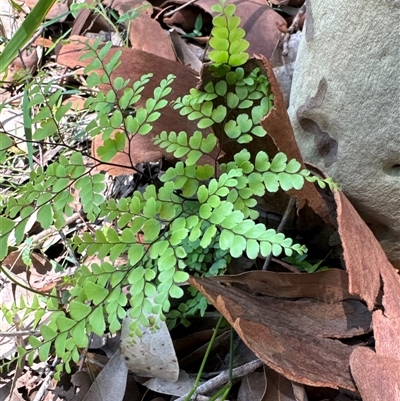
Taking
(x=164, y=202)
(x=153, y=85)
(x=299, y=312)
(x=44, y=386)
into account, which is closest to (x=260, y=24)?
(x=153, y=85)

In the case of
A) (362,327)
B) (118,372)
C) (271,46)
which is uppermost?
(271,46)

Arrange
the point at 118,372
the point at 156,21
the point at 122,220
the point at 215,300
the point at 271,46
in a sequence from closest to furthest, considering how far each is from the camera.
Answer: the point at 215,300 → the point at 122,220 → the point at 118,372 → the point at 271,46 → the point at 156,21

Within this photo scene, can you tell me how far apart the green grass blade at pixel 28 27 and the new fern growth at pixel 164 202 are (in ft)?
1.14

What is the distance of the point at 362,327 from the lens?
977mm

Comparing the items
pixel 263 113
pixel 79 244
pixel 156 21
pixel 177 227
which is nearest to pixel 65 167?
pixel 79 244

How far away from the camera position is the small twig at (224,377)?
3.38 ft

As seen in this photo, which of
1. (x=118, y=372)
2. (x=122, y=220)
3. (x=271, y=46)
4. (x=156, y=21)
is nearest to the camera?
(x=122, y=220)

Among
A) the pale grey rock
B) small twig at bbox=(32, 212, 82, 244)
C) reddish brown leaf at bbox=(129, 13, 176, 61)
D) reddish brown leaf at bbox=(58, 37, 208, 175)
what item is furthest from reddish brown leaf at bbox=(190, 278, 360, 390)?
reddish brown leaf at bbox=(129, 13, 176, 61)

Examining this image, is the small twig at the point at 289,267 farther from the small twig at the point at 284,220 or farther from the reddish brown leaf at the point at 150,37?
the reddish brown leaf at the point at 150,37

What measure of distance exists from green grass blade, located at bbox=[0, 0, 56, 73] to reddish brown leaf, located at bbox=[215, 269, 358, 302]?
83cm

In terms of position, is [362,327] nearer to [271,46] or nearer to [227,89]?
[227,89]

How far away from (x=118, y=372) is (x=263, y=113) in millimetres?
608

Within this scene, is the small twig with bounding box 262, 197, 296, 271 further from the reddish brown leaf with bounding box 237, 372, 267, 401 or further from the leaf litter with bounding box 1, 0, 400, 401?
the reddish brown leaf with bounding box 237, 372, 267, 401

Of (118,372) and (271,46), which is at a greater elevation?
(271,46)
